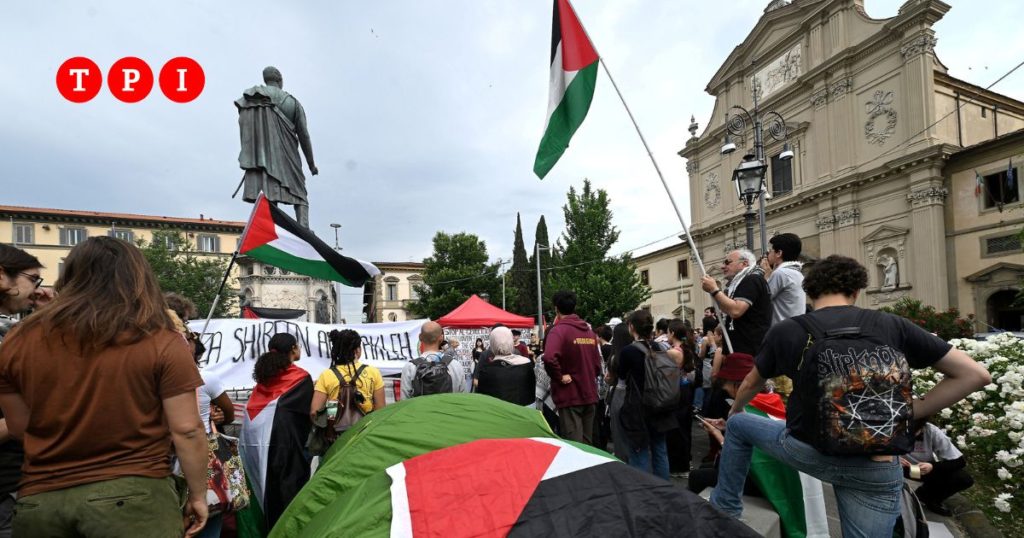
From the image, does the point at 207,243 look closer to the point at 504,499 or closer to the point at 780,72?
the point at 780,72

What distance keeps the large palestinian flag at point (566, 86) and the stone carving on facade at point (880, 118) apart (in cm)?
2579

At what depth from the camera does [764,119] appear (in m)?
31.9

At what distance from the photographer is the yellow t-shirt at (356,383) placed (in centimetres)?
442

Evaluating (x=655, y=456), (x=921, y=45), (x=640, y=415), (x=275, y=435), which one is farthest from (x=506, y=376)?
(x=921, y=45)

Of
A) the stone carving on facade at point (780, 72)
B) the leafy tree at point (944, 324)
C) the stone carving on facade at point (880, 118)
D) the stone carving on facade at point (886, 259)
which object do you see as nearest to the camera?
the leafy tree at point (944, 324)

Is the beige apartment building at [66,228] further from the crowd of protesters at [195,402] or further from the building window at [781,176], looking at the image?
the crowd of protesters at [195,402]

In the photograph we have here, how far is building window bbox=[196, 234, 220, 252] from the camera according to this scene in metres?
50.9

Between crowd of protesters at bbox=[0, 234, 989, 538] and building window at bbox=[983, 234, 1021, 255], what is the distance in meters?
22.8

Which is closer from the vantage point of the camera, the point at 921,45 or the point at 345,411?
the point at 345,411

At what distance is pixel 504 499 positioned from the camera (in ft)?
6.47

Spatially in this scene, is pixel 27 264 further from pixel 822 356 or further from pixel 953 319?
pixel 953 319

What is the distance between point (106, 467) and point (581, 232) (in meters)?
35.2

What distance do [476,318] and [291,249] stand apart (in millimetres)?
10537

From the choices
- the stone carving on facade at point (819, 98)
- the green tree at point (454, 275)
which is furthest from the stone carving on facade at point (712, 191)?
the green tree at point (454, 275)
